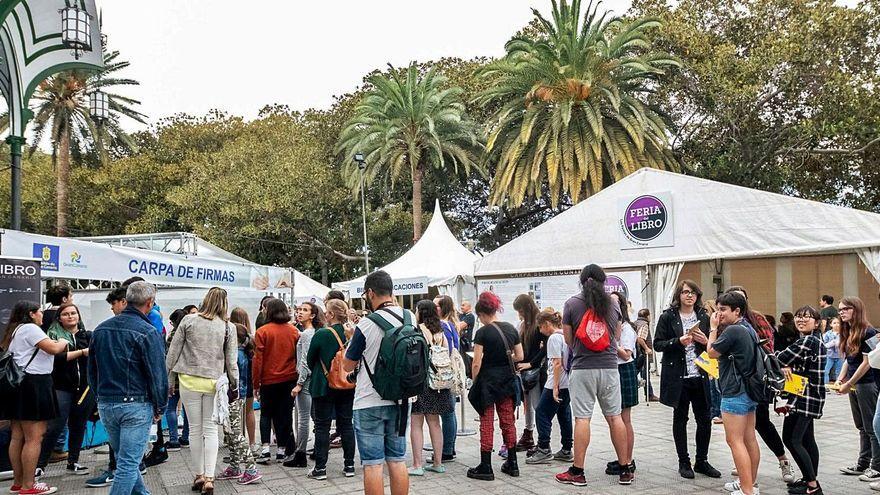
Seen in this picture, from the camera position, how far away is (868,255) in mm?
11828

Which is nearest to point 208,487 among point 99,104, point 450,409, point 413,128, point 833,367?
point 450,409

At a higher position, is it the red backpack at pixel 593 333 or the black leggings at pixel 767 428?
the red backpack at pixel 593 333

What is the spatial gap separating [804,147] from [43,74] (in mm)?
22899

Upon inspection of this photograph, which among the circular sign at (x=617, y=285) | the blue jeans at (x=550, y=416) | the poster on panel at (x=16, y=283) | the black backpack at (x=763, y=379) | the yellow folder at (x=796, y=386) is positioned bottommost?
the blue jeans at (x=550, y=416)

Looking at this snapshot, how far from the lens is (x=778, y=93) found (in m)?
23.3

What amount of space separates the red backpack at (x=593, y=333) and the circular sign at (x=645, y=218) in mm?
9379

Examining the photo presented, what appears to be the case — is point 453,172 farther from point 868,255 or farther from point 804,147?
point 868,255

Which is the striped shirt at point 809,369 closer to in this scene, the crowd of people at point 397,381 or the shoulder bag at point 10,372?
the crowd of people at point 397,381

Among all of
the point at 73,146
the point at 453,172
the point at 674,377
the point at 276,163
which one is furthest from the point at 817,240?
the point at 73,146

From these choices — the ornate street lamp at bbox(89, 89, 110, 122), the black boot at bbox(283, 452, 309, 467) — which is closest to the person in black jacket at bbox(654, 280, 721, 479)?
the black boot at bbox(283, 452, 309, 467)

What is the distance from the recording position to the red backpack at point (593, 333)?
18.5 ft

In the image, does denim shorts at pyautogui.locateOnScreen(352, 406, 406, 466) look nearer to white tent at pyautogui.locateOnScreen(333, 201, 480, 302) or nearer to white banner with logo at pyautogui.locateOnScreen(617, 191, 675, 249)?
white banner with logo at pyautogui.locateOnScreen(617, 191, 675, 249)

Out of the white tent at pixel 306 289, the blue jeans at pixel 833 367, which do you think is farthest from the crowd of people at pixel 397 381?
the white tent at pixel 306 289

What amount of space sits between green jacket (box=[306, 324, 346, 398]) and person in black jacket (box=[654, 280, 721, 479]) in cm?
296
